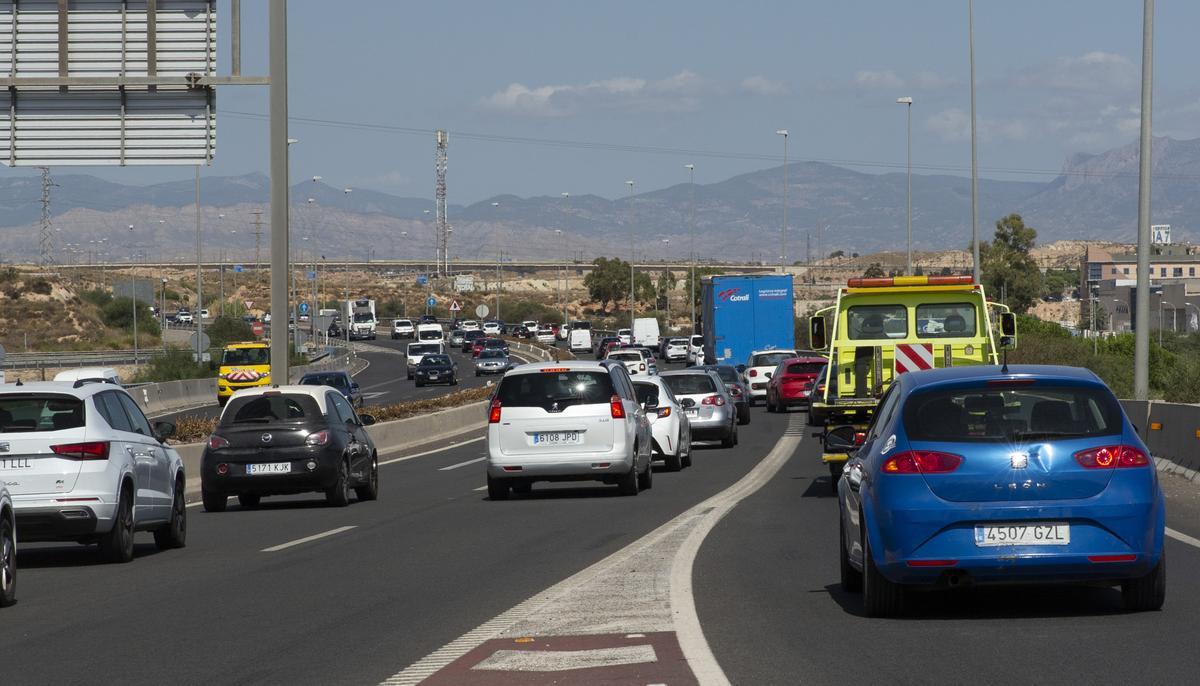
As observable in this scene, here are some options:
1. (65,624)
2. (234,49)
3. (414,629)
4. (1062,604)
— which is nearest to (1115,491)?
(1062,604)

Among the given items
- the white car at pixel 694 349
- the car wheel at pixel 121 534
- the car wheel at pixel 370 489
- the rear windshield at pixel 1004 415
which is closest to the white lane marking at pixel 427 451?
the car wheel at pixel 370 489

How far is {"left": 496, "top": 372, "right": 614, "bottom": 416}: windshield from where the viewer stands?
73.4ft

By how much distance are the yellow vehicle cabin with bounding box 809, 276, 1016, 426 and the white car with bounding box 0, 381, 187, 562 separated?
10463 millimetres

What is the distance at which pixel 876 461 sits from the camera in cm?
1047

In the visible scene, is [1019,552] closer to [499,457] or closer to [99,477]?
[99,477]

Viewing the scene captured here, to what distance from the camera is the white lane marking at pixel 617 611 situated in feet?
30.9

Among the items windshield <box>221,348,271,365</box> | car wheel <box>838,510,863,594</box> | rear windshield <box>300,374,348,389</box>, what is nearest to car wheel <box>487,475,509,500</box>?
car wheel <box>838,510,863,594</box>

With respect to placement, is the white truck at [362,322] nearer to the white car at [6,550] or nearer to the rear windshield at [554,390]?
the rear windshield at [554,390]

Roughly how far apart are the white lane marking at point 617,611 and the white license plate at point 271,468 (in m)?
6.84

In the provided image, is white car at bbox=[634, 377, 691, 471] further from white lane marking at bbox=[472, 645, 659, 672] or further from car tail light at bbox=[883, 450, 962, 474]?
white lane marking at bbox=[472, 645, 659, 672]

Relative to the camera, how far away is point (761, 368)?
179 feet

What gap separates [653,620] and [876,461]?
1.70 metres

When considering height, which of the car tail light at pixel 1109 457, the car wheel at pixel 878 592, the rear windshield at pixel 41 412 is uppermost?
the car tail light at pixel 1109 457

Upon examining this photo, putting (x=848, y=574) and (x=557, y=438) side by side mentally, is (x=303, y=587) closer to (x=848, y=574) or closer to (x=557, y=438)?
(x=848, y=574)
